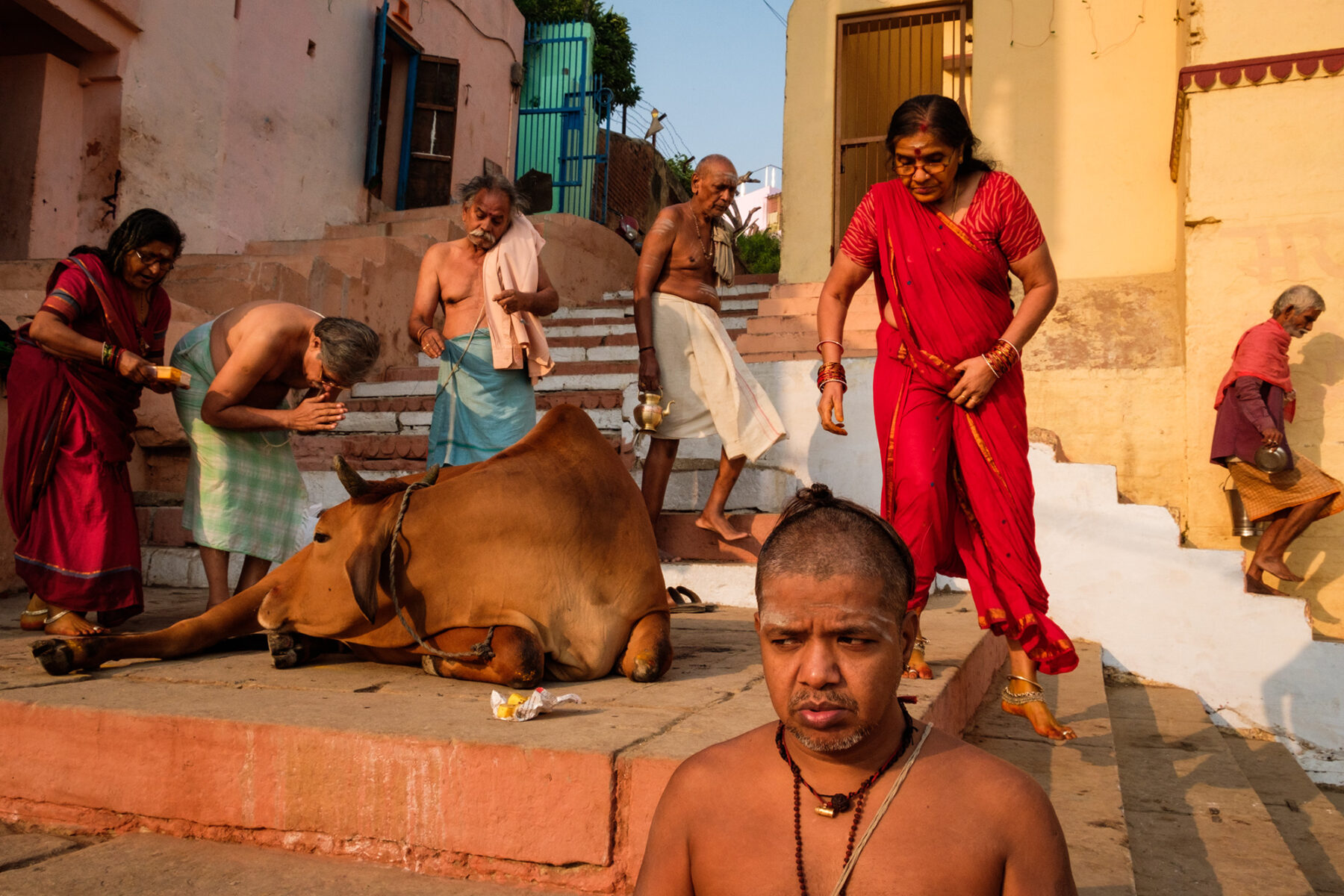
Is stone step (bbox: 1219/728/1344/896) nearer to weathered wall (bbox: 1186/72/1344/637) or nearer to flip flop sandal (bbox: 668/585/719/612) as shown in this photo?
weathered wall (bbox: 1186/72/1344/637)

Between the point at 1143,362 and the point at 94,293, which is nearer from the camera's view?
the point at 94,293

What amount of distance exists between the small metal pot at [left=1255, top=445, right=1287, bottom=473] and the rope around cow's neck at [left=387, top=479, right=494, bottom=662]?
5.06 meters

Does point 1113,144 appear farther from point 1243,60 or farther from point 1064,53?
point 1243,60

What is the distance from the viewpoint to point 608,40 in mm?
22156

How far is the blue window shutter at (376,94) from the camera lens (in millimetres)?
13438

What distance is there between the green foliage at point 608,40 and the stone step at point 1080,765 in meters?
19.1

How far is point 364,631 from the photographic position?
3369 mm

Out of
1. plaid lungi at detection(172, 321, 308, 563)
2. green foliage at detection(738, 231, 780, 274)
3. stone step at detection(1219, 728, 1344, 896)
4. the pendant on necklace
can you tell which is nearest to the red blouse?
stone step at detection(1219, 728, 1344, 896)

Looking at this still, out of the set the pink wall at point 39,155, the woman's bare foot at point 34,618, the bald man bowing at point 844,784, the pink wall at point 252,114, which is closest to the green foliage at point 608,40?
the pink wall at point 252,114

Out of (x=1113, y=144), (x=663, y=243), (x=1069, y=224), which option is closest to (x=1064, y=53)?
(x=1113, y=144)

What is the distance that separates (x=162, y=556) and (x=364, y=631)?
3.53 m

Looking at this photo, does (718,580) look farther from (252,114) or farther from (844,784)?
(252,114)

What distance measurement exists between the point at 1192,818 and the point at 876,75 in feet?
25.7

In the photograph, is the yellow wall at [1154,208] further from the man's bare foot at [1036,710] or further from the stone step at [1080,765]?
the man's bare foot at [1036,710]
